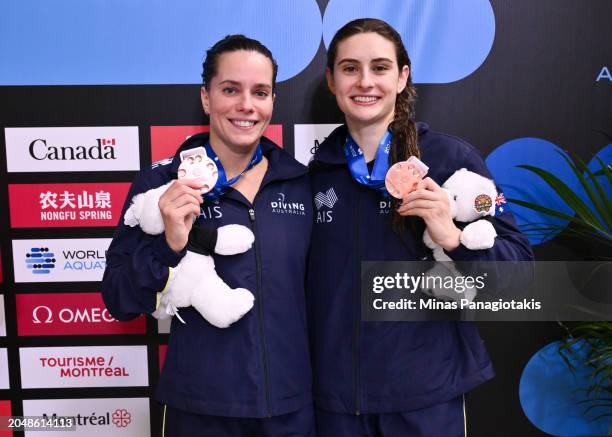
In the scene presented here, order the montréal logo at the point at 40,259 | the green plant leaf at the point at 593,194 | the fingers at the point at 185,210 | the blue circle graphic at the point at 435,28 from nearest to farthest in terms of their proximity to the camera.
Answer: the fingers at the point at 185,210 < the green plant leaf at the point at 593,194 < the blue circle graphic at the point at 435,28 < the montréal logo at the point at 40,259

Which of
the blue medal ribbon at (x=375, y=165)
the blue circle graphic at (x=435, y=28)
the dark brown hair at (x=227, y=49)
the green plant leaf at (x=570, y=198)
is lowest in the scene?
the green plant leaf at (x=570, y=198)

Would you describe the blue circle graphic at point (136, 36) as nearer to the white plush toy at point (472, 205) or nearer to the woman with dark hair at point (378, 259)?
the woman with dark hair at point (378, 259)

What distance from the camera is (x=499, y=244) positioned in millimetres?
1542

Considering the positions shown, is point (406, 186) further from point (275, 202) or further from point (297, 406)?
point (297, 406)

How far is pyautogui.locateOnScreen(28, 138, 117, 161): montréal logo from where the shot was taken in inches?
88.5

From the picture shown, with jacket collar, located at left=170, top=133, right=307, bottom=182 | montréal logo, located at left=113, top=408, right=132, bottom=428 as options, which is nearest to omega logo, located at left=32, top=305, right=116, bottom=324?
montréal logo, located at left=113, top=408, right=132, bottom=428

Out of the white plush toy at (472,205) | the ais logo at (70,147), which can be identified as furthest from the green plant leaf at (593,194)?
the ais logo at (70,147)

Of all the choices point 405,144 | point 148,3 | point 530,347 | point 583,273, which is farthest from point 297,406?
point 148,3

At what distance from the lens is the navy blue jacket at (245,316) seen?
4.97ft

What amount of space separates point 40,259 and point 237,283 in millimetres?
1237

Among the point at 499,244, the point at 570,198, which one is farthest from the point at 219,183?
the point at 570,198

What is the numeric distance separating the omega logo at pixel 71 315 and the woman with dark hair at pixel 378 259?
1.15 meters

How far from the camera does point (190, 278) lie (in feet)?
4.99

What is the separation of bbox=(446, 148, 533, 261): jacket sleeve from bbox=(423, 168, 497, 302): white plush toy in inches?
1.4
